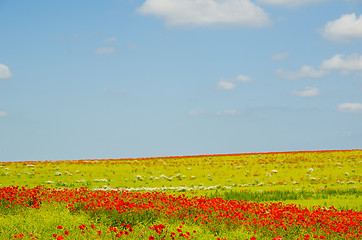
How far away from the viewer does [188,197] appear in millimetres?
23797

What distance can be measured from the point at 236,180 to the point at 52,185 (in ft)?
50.6

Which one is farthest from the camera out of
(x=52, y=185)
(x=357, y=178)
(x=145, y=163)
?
(x=145, y=163)

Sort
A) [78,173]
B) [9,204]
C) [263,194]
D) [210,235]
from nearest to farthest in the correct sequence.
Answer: [210,235] → [9,204] → [263,194] → [78,173]

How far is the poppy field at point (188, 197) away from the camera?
11.7m

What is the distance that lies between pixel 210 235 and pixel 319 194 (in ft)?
55.1

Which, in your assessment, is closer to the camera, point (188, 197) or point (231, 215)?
point (231, 215)

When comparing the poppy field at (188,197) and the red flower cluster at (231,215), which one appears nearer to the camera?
the poppy field at (188,197)

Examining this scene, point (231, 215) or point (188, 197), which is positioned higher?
point (231, 215)

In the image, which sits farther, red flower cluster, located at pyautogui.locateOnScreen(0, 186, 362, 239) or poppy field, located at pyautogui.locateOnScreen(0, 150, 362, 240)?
red flower cluster, located at pyautogui.locateOnScreen(0, 186, 362, 239)

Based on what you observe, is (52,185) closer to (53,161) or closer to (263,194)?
(53,161)

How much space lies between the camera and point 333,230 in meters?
12.1

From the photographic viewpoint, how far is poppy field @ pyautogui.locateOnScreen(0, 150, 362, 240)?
1166 cm

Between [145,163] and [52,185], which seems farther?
[145,163]

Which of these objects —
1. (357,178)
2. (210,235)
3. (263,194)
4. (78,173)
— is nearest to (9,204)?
(210,235)
